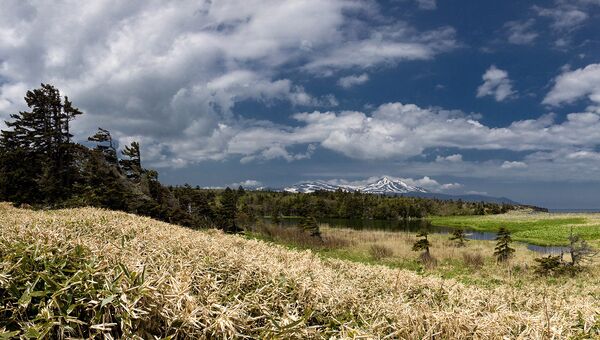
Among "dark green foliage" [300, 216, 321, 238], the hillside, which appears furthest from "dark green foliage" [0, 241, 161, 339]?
"dark green foliage" [300, 216, 321, 238]

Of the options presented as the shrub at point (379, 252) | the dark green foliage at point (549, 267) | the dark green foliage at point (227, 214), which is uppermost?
the dark green foliage at point (227, 214)

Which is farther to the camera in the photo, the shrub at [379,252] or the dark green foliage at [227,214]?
the dark green foliage at [227,214]

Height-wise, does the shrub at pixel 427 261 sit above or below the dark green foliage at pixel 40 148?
below

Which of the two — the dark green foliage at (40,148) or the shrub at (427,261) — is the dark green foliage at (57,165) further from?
the shrub at (427,261)

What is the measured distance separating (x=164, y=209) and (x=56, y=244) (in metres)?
26.0

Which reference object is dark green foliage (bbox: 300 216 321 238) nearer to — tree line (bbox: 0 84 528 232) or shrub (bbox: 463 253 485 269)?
tree line (bbox: 0 84 528 232)

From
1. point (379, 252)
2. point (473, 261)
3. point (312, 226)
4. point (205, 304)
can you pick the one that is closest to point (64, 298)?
point (205, 304)

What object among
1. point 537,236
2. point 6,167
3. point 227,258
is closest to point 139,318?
point 227,258

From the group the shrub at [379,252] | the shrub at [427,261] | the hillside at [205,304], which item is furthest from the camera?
the shrub at [379,252]

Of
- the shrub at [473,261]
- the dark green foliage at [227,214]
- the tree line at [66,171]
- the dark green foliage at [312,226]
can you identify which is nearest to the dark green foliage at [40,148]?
the tree line at [66,171]

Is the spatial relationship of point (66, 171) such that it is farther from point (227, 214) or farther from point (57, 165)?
point (227, 214)

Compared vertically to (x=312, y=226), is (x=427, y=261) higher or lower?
lower

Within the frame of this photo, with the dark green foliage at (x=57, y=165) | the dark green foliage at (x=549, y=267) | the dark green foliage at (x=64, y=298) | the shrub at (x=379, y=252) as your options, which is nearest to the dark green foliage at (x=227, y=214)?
the dark green foliage at (x=57, y=165)

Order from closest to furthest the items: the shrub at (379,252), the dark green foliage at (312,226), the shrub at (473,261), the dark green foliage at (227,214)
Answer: the shrub at (473,261) < the shrub at (379,252) < the dark green foliage at (312,226) < the dark green foliage at (227,214)
